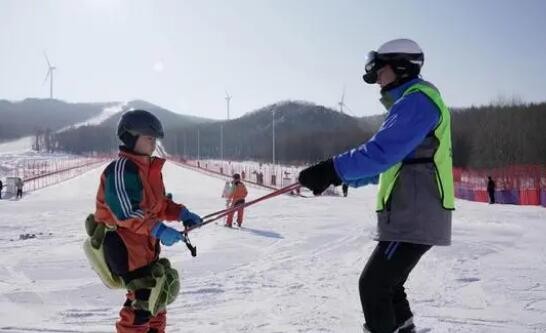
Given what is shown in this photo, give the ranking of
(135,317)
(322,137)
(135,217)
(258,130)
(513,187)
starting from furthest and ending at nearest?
(258,130)
(322,137)
(513,187)
(135,317)
(135,217)

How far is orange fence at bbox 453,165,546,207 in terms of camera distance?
25094 millimetres

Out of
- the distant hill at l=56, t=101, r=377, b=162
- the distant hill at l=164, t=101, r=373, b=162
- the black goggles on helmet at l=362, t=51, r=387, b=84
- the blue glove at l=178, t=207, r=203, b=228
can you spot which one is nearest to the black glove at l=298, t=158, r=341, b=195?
the black goggles on helmet at l=362, t=51, r=387, b=84

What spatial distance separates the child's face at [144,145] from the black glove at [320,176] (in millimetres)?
1380

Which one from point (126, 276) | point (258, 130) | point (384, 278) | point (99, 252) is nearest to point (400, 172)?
point (384, 278)

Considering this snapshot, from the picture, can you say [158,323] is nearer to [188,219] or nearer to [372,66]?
[188,219]

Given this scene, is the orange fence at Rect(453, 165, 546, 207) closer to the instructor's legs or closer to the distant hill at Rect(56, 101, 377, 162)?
the instructor's legs

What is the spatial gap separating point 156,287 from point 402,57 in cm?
228

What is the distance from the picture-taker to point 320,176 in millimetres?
3092

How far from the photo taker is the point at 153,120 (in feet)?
13.2

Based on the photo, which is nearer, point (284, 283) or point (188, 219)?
point (188, 219)

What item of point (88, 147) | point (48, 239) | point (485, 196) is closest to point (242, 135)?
point (88, 147)

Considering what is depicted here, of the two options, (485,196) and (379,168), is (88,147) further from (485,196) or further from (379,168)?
(379,168)

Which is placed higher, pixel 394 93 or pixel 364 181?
pixel 394 93

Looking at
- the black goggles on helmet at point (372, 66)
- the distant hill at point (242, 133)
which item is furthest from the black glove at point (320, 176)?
the distant hill at point (242, 133)
